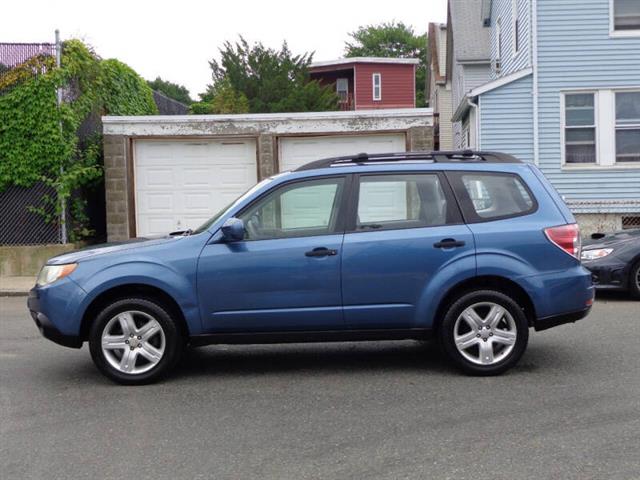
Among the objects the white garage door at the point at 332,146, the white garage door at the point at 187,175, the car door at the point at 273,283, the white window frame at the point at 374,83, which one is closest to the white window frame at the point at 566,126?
the white garage door at the point at 332,146

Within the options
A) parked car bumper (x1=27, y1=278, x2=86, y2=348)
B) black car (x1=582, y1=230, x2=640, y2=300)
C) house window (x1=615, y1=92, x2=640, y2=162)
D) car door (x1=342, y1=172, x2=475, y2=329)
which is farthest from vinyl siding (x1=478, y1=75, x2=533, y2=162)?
parked car bumper (x1=27, y1=278, x2=86, y2=348)

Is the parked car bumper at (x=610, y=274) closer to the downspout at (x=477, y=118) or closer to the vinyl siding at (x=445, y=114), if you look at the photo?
the downspout at (x=477, y=118)

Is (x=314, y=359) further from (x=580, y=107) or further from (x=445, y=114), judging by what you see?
(x=445, y=114)

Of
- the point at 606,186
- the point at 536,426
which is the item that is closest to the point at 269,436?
the point at 536,426

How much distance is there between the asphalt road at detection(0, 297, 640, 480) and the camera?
4.68 meters

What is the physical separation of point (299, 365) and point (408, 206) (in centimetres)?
177

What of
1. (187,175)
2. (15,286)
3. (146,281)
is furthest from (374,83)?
(146,281)

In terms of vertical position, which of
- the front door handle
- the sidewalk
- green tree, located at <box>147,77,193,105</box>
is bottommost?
the sidewalk

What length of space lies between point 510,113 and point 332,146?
13.7ft

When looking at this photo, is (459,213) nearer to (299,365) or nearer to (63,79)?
(299,365)

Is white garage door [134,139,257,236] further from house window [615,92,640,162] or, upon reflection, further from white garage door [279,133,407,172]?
house window [615,92,640,162]

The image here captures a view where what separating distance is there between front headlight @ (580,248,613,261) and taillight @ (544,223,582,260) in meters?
4.75

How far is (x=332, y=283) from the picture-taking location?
6.54m

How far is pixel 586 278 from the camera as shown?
6691mm
